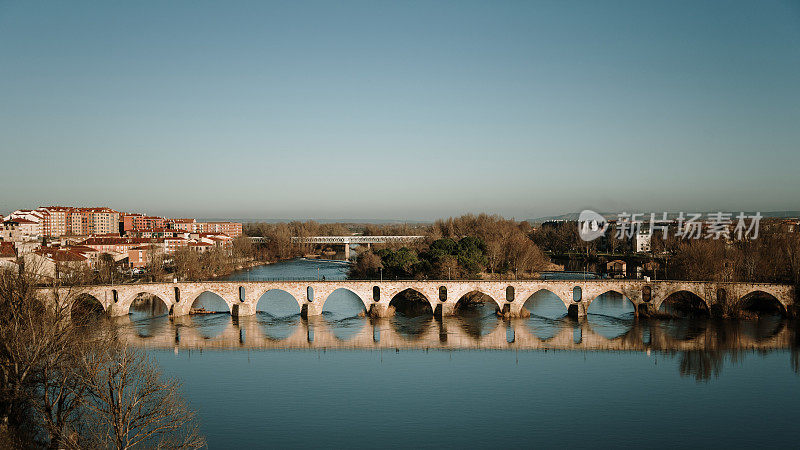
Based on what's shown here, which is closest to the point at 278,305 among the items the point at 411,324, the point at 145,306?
the point at 145,306

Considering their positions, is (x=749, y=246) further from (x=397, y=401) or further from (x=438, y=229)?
(x=438, y=229)

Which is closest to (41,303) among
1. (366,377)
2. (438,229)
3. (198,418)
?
(198,418)

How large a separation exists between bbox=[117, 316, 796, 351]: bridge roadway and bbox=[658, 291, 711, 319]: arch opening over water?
2.50 meters

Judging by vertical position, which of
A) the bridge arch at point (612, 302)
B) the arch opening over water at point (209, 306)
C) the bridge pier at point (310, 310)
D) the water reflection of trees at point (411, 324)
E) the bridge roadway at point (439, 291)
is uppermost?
the bridge roadway at point (439, 291)

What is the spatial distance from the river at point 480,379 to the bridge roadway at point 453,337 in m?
0.09

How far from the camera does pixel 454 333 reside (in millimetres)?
28656

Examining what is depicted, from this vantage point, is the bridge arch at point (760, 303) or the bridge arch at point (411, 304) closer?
the bridge arch at point (760, 303)

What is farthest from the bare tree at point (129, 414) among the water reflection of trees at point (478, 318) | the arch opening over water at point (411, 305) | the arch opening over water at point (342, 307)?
the arch opening over water at point (411, 305)

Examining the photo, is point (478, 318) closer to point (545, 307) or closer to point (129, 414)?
point (545, 307)

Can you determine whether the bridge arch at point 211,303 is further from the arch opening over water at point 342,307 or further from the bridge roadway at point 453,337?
the arch opening over water at point 342,307

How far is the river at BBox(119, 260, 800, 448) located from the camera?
16.9 m

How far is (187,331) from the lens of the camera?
2866 centimetres

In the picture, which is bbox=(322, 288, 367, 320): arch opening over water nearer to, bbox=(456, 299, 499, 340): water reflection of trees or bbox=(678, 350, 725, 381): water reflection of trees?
bbox=(456, 299, 499, 340): water reflection of trees

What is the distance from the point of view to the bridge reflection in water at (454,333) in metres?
26.3
